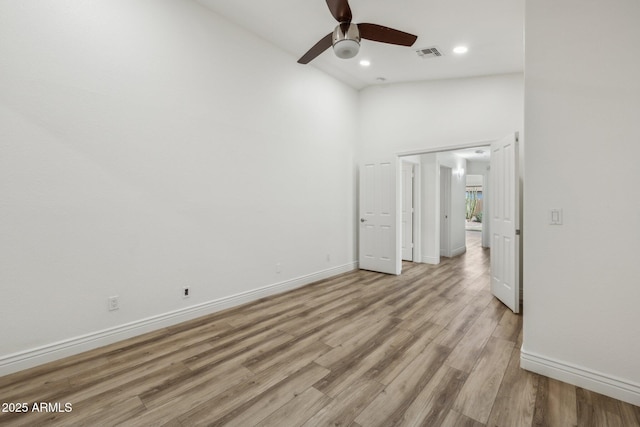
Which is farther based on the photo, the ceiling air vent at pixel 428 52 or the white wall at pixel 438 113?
the white wall at pixel 438 113

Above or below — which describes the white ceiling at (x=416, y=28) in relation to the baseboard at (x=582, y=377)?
above

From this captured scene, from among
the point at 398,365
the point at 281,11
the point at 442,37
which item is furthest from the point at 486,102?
the point at 398,365

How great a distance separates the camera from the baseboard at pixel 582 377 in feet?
5.95

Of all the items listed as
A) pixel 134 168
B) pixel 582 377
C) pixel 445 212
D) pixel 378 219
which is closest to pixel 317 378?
pixel 582 377

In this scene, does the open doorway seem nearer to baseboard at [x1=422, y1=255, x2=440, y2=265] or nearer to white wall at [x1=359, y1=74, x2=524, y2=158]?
baseboard at [x1=422, y1=255, x2=440, y2=265]

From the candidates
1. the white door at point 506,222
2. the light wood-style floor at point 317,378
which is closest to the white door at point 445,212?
the white door at point 506,222

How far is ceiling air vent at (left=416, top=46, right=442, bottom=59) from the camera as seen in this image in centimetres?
367

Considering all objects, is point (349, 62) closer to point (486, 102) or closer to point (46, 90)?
point (486, 102)

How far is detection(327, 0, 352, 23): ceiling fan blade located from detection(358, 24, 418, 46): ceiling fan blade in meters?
0.21

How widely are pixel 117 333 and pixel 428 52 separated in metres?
4.77

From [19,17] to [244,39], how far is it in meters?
2.12

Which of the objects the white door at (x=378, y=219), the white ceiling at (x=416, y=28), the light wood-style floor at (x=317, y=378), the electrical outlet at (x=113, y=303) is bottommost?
the light wood-style floor at (x=317, y=378)

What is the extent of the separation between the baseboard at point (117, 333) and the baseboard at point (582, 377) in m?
2.92

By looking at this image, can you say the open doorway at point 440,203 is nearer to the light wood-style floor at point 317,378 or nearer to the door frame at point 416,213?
the door frame at point 416,213
